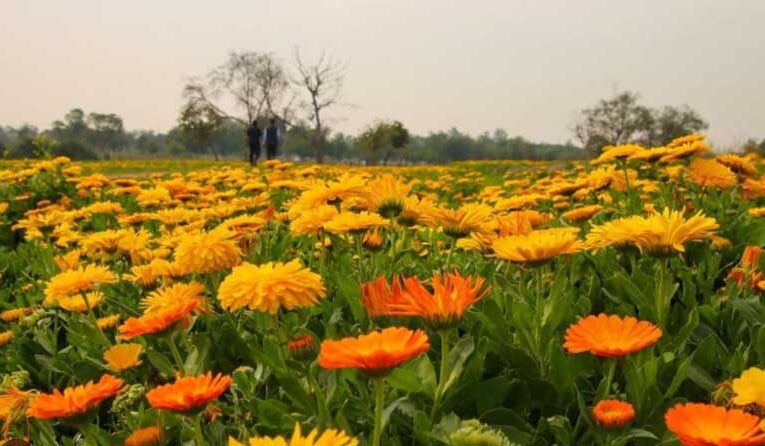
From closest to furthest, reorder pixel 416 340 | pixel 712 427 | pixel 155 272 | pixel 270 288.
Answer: pixel 712 427 < pixel 416 340 < pixel 270 288 < pixel 155 272

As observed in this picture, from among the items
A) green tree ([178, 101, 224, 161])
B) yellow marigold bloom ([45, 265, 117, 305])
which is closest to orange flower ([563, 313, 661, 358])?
yellow marigold bloom ([45, 265, 117, 305])

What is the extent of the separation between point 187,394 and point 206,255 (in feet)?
2.85

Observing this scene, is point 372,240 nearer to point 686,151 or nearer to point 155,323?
point 155,323

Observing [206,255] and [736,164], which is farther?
[736,164]

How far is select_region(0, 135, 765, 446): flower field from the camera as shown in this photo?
110cm

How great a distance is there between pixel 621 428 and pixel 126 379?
4.34 feet

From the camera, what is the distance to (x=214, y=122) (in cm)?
5088

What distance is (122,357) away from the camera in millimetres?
1695

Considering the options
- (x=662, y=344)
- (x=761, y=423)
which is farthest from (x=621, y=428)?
(x=662, y=344)

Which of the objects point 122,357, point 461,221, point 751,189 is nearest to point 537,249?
point 461,221

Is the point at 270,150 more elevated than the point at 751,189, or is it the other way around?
the point at 751,189

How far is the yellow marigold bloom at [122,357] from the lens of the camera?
1.67 metres

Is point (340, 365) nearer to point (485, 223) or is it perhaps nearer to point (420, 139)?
point (485, 223)

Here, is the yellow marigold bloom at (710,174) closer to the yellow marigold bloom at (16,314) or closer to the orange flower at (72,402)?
the orange flower at (72,402)
